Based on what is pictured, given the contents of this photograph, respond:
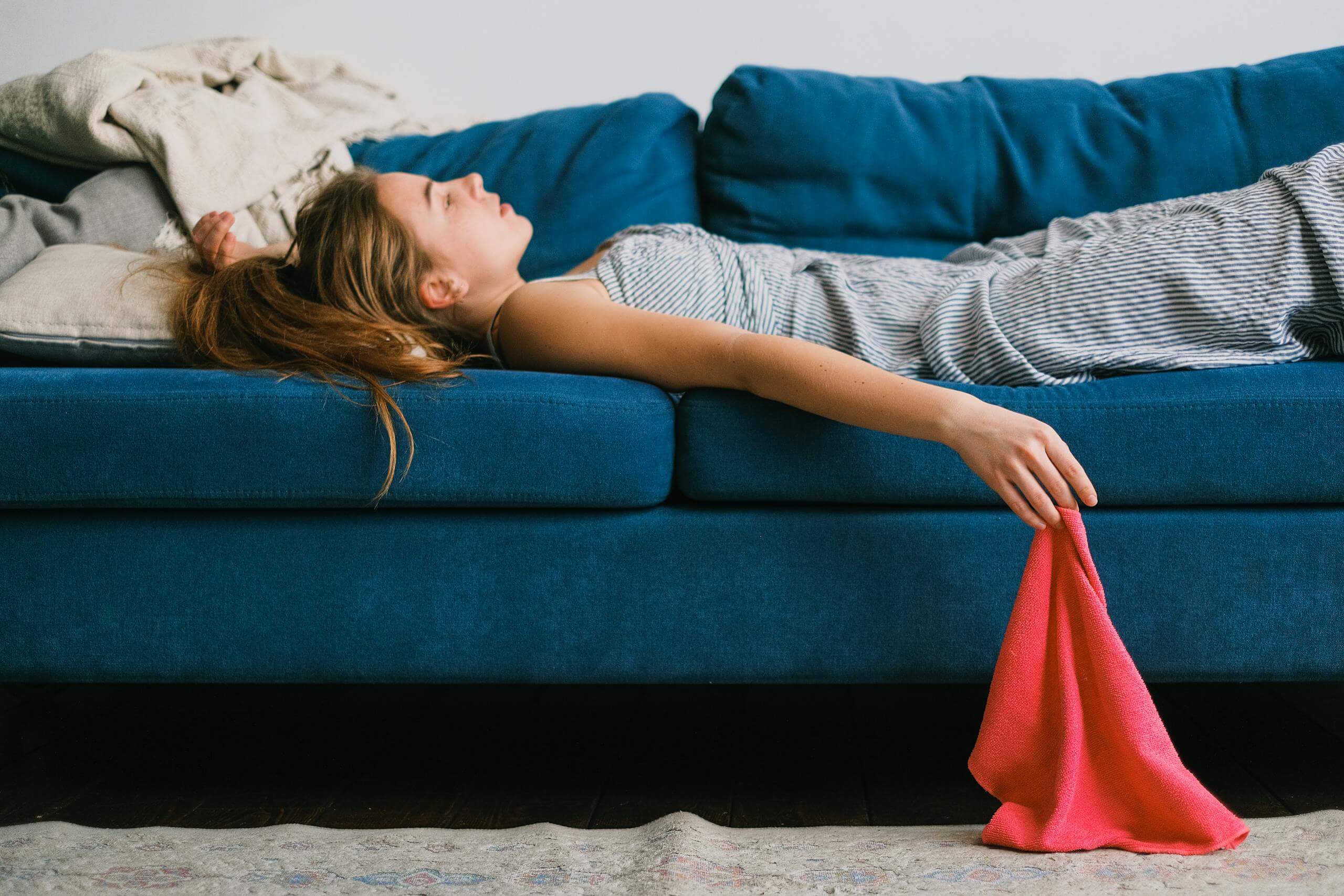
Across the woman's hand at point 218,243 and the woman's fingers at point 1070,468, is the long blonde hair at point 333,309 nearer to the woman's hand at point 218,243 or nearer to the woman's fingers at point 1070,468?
the woman's hand at point 218,243

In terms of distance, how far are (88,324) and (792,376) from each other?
2.85 ft

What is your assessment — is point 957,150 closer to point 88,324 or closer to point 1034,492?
point 1034,492

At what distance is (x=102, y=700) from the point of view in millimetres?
1451

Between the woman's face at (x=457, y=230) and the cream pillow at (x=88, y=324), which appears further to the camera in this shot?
the woman's face at (x=457, y=230)

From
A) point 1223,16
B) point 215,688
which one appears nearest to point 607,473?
point 215,688

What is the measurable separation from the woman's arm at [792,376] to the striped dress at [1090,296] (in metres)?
0.11

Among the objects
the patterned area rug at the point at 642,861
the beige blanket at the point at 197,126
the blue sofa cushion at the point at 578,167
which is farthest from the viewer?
the blue sofa cushion at the point at 578,167

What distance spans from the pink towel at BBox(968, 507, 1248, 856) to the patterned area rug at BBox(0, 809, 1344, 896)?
0.09 ft

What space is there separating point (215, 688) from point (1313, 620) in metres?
1.47

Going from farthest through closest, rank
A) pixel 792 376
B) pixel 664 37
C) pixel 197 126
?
pixel 664 37
pixel 197 126
pixel 792 376

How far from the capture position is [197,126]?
161 cm

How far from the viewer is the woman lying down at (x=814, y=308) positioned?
37.9 inches

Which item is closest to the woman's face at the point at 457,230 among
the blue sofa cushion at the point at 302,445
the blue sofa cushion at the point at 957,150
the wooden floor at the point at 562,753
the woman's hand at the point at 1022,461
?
the blue sofa cushion at the point at 302,445

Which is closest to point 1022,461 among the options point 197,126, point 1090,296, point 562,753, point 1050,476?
point 1050,476
